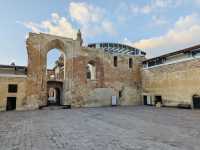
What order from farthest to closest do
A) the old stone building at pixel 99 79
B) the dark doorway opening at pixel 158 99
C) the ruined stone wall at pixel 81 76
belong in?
the dark doorway opening at pixel 158 99 < the ruined stone wall at pixel 81 76 < the old stone building at pixel 99 79

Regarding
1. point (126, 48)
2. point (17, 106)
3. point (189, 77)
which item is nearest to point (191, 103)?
point (189, 77)

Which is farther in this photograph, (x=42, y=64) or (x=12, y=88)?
(x=42, y=64)

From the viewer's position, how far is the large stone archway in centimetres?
1697

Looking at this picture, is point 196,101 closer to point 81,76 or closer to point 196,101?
point 196,101

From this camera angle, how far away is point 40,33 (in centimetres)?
1798

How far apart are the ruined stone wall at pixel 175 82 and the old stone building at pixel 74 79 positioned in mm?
2951

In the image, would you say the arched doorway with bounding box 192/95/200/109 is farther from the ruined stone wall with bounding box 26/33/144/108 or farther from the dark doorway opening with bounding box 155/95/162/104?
the ruined stone wall with bounding box 26/33/144/108

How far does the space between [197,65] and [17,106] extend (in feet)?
59.3

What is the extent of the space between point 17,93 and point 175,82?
54.4ft

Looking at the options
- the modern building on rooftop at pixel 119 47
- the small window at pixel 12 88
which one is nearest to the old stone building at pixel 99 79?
the small window at pixel 12 88

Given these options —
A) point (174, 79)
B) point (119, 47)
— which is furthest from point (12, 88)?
point (119, 47)

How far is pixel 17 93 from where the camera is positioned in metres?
16.1

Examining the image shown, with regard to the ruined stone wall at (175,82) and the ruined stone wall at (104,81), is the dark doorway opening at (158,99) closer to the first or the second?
the ruined stone wall at (175,82)

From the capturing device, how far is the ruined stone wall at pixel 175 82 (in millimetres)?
15625
